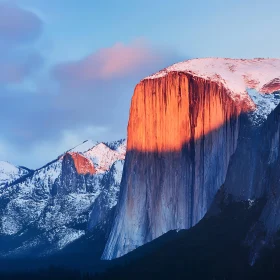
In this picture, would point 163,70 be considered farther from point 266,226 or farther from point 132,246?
point 266,226

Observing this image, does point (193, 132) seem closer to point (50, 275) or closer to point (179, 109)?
point (179, 109)

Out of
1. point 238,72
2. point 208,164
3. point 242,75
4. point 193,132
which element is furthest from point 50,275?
point 242,75

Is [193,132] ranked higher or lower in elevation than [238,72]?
lower

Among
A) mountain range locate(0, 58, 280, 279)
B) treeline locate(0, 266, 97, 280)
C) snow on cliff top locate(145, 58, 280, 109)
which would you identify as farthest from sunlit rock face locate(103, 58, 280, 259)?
treeline locate(0, 266, 97, 280)

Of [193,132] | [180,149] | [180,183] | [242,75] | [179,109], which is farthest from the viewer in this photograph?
[180,149]

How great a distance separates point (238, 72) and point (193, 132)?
1373 cm

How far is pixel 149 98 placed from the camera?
19525 centimetres

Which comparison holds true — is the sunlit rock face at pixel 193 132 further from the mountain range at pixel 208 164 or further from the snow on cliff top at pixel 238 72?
the mountain range at pixel 208 164

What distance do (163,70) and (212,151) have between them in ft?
83.3

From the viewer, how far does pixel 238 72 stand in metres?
178

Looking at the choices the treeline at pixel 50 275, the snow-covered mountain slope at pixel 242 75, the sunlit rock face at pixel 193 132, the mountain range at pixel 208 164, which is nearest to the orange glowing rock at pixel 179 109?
the sunlit rock face at pixel 193 132

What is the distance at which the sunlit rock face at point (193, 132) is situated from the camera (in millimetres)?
166875

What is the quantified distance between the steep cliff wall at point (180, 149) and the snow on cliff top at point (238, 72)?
1.59m

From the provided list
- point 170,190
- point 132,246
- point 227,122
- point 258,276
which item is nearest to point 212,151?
point 227,122
